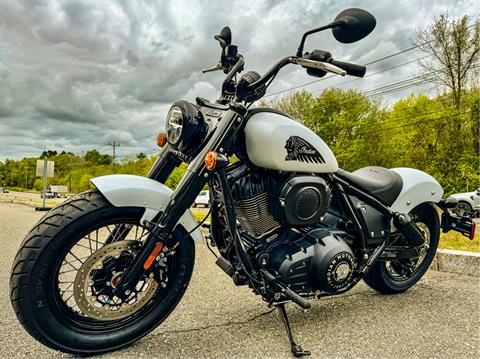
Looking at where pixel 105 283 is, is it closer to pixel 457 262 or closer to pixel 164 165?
pixel 164 165

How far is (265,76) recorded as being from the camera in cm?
246

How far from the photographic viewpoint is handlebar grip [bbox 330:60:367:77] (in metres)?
2.33

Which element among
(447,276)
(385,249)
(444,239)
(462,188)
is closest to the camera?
(385,249)

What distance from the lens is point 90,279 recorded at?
2.21 meters

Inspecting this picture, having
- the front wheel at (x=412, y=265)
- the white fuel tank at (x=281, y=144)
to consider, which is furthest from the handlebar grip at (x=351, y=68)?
the front wheel at (x=412, y=265)

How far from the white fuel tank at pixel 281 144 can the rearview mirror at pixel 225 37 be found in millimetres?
646

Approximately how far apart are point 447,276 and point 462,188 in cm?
1969

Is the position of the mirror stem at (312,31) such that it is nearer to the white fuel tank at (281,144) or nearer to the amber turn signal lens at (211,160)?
the white fuel tank at (281,144)

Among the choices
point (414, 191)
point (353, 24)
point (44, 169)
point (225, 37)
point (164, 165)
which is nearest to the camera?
point (353, 24)

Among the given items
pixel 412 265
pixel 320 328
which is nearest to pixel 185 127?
pixel 320 328

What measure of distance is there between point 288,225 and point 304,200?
189 mm

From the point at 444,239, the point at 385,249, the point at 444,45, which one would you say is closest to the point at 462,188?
the point at 444,45

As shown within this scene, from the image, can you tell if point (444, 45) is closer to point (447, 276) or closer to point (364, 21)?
point (447, 276)

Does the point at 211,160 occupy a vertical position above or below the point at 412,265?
above
